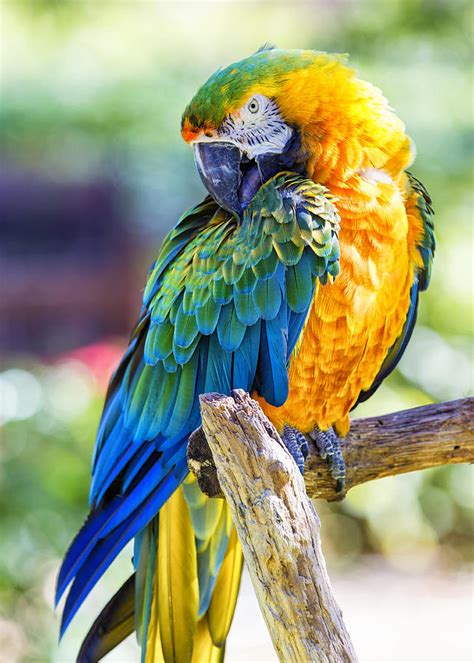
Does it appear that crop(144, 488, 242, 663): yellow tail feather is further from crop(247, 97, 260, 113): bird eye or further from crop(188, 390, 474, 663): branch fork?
crop(247, 97, 260, 113): bird eye

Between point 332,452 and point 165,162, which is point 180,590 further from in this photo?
point 165,162

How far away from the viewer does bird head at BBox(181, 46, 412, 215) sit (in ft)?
5.11

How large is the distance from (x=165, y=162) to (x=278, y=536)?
3332mm

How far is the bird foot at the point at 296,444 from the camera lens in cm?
161

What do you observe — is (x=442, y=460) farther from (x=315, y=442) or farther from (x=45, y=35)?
(x=45, y=35)

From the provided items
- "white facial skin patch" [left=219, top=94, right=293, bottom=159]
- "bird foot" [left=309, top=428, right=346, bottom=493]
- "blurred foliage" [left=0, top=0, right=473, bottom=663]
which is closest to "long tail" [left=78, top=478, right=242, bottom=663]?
"bird foot" [left=309, top=428, right=346, bottom=493]

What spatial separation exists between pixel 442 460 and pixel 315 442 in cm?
27

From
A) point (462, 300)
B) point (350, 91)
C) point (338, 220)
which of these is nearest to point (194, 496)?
point (338, 220)

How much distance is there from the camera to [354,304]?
1549mm

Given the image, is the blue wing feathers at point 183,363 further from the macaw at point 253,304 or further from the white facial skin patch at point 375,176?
the white facial skin patch at point 375,176

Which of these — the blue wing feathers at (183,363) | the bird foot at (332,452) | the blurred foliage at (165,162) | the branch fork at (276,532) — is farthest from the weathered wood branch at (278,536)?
the blurred foliage at (165,162)

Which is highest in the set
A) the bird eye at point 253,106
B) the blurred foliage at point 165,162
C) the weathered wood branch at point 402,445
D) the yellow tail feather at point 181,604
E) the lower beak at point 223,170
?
the blurred foliage at point 165,162

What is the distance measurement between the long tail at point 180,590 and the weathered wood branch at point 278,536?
23.6 inches

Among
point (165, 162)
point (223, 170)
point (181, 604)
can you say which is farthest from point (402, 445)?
point (165, 162)
